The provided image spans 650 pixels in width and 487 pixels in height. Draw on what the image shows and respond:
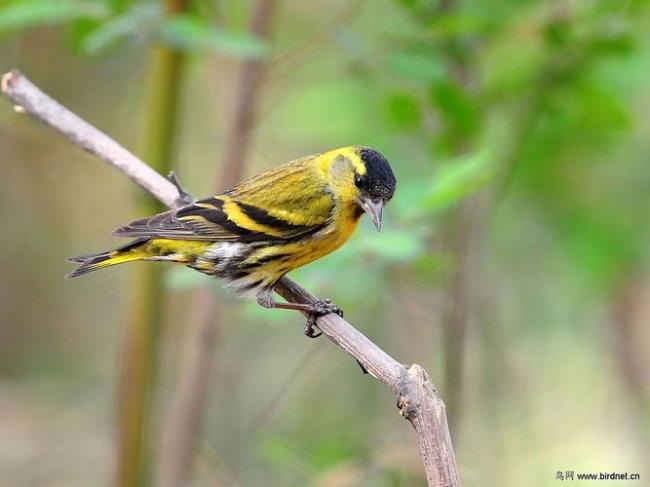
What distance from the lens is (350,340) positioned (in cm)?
275

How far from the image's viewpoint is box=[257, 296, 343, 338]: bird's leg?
11.0 ft

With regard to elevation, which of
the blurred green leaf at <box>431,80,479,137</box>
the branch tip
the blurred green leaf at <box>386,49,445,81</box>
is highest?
the blurred green leaf at <box>386,49,445,81</box>

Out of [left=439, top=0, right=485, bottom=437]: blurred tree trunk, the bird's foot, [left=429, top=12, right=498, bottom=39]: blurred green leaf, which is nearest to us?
the bird's foot

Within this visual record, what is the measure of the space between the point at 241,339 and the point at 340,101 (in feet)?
9.03

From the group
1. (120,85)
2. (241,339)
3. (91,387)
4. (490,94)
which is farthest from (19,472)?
(490,94)

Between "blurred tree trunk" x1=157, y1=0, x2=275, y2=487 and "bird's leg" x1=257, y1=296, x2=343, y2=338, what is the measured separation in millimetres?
681

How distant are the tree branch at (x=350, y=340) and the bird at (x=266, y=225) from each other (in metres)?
0.14

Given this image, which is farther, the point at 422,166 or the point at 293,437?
the point at 293,437

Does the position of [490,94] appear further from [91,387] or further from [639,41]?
[91,387]

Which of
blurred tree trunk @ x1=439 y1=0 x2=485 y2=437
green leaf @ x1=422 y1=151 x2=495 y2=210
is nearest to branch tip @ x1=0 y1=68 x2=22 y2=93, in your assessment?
green leaf @ x1=422 y1=151 x2=495 y2=210

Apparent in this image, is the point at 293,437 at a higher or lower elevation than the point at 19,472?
higher

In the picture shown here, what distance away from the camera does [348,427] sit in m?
6.05

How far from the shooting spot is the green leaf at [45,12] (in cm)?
350

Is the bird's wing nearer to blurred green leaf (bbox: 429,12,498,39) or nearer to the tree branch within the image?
the tree branch
